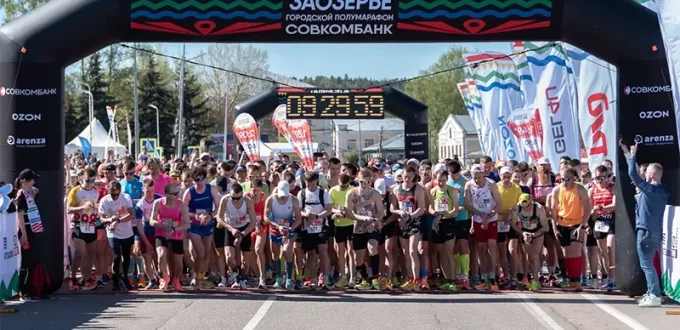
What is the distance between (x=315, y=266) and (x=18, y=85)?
16.9 feet

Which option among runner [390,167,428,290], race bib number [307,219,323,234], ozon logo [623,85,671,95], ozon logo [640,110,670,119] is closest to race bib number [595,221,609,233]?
ozon logo [640,110,670,119]

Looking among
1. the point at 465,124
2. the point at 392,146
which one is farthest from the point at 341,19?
the point at 465,124

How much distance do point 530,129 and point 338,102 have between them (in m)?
12.3

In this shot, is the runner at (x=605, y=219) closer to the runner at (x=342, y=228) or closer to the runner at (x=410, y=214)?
the runner at (x=410, y=214)

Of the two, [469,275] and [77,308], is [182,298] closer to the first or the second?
[77,308]

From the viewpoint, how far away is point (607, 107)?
62.4ft

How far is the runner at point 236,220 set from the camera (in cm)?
1448

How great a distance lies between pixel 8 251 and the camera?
12.6 meters

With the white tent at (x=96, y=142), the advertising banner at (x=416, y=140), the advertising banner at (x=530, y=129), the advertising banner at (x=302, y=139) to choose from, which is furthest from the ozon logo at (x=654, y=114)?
the white tent at (x=96, y=142)

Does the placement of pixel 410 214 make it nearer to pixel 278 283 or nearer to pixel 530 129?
pixel 278 283

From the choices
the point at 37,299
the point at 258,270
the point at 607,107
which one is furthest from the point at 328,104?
the point at 37,299

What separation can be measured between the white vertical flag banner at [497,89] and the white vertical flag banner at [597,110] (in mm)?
8424

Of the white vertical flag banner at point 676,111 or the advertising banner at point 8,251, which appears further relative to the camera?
the advertising banner at point 8,251

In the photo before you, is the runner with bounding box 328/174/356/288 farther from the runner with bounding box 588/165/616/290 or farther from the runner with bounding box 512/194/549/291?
the runner with bounding box 588/165/616/290
